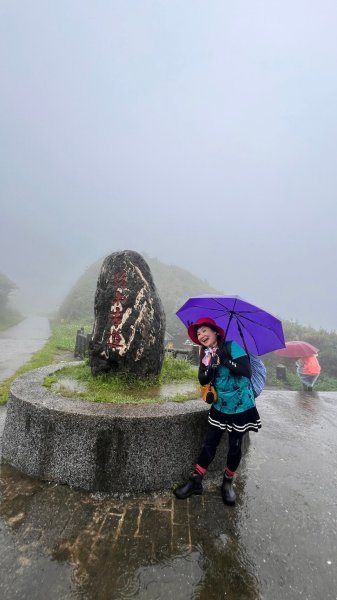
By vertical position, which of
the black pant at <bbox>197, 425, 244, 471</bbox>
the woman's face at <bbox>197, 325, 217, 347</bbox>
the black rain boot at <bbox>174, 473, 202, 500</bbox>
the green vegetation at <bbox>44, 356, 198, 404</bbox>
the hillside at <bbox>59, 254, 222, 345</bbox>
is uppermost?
the hillside at <bbox>59, 254, 222, 345</bbox>

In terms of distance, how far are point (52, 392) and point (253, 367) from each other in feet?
9.38

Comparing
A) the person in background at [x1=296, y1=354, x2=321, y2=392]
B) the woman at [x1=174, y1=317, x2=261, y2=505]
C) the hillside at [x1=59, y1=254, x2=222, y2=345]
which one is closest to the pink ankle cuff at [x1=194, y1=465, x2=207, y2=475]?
the woman at [x1=174, y1=317, x2=261, y2=505]

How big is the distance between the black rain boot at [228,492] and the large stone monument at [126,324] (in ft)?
6.99

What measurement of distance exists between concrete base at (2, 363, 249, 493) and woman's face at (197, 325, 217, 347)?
99 centimetres

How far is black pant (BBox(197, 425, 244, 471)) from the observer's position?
3.69 meters

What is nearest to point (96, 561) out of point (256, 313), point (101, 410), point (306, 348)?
point (101, 410)

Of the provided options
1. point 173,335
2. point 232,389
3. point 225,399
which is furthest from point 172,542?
point 173,335

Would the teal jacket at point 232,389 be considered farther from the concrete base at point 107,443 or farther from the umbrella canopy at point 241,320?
the concrete base at point 107,443

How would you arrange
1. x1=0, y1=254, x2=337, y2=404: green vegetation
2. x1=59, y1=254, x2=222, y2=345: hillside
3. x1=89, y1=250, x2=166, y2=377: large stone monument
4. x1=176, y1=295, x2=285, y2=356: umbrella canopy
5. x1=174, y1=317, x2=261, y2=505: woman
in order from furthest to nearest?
x1=59, y1=254, x2=222, y2=345: hillside, x1=0, y1=254, x2=337, y2=404: green vegetation, x1=89, y1=250, x2=166, y2=377: large stone monument, x1=176, y1=295, x2=285, y2=356: umbrella canopy, x1=174, y1=317, x2=261, y2=505: woman

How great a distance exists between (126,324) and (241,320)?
207 centimetres

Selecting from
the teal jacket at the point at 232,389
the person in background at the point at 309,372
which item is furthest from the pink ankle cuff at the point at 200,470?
the person in background at the point at 309,372

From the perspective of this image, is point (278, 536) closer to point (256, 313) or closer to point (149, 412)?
point (149, 412)

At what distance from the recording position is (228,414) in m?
3.70

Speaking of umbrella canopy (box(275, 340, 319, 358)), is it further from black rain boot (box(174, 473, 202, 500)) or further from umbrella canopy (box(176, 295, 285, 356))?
black rain boot (box(174, 473, 202, 500))
